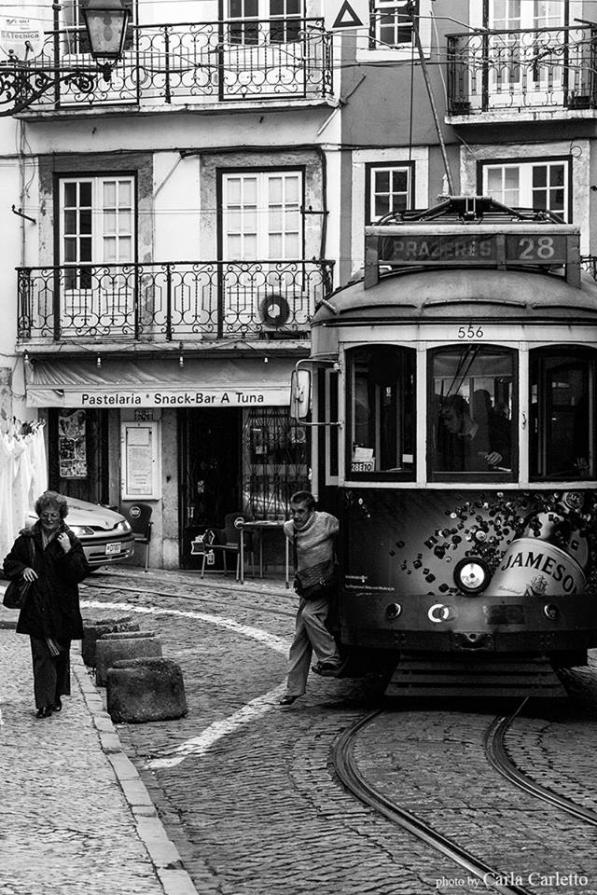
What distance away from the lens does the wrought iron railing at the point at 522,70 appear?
2695 centimetres

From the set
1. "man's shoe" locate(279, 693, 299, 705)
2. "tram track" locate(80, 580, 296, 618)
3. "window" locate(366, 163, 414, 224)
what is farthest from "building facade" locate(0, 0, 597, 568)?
"man's shoe" locate(279, 693, 299, 705)

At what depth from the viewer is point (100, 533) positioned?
24.9m

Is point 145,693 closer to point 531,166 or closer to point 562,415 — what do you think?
point 562,415

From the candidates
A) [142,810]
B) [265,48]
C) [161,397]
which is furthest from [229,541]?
[142,810]

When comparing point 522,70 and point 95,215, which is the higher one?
point 522,70

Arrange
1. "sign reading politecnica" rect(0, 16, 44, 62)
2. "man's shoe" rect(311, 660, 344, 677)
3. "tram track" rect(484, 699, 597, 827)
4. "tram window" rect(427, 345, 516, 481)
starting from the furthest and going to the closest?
"sign reading politecnica" rect(0, 16, 44, 62) < "man's shoe" rect(311, 660, 344, 677) < "tram window" rect(427, 345, 516, 481) < "tram track" rect(484, 699, 597, 827)

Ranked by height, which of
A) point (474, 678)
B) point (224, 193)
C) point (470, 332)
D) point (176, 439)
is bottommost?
point (474, 678)

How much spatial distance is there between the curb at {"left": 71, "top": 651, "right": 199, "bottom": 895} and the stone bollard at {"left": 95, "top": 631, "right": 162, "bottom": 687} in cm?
91

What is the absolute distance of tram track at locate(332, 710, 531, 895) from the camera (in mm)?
7789

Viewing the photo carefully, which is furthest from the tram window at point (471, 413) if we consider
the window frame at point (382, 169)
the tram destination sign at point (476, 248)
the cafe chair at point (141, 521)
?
the window frame at point (382, 169)

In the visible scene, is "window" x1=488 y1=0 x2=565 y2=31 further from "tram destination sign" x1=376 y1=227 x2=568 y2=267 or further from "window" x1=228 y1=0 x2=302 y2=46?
"tram destination sign" x1=376 y1=227 x2=568 y2=267

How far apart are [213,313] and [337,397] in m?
14.9

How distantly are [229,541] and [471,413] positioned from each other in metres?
13.7

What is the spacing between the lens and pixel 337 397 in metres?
13.7
